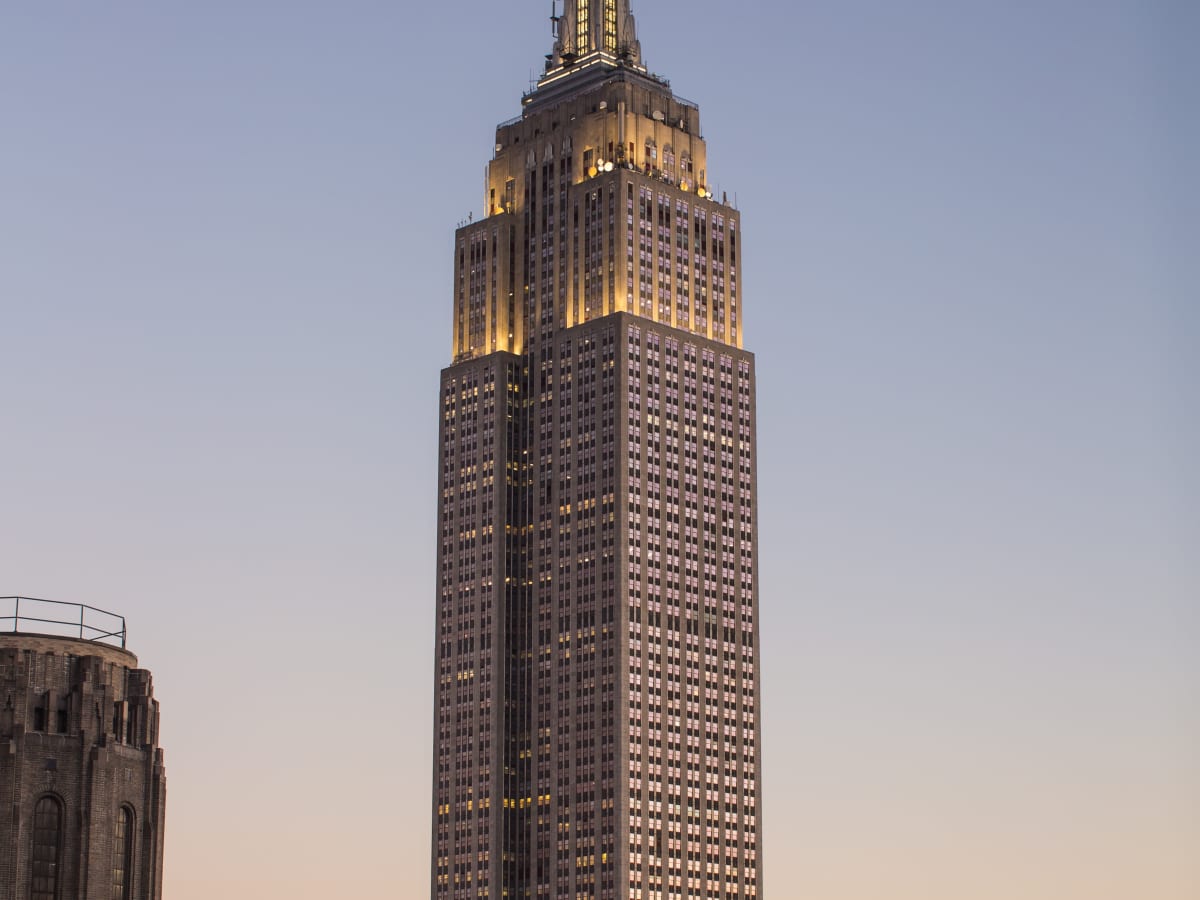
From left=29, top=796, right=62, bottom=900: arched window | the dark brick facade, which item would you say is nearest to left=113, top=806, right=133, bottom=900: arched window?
the dark brick facade

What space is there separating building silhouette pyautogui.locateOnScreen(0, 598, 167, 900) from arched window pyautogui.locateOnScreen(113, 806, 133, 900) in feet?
0.16

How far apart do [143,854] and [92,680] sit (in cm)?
943

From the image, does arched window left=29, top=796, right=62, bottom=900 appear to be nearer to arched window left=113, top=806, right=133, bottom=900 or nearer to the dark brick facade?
the dark brick facade

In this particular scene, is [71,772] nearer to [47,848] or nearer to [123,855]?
[47,848]

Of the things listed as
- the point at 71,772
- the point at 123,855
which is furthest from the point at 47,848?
the point at 123,855

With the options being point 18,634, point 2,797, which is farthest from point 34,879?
point 18,634

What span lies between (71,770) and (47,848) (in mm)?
3773

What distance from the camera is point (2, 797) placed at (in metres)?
106

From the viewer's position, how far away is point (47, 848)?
10756 centimetres

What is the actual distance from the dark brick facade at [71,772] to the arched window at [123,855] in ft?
0.16

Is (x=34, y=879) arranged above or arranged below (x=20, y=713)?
below

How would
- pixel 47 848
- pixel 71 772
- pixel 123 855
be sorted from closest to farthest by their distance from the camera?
pixel 47 848
pixel 71 772
pixel 123 855

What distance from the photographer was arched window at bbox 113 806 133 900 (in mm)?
109938

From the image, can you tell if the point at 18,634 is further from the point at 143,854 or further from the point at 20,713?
the point at 143,854
